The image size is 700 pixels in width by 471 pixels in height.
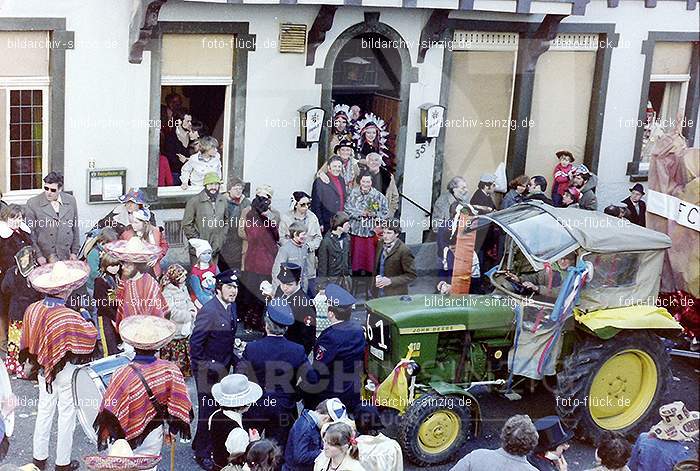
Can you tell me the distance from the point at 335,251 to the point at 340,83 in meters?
3.16

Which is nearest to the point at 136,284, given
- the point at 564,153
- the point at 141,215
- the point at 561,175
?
the point at 141,215

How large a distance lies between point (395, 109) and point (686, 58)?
16.9 ft

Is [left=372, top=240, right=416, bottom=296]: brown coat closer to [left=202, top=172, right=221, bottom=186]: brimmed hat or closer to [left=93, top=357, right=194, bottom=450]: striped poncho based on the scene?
[left=202, top=172, right=221, bottom=186]: brimmed hat

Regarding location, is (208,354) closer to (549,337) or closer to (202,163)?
(549,337)

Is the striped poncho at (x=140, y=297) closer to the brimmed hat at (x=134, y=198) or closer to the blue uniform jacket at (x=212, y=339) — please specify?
the blue uniform jacket at (x=212, y=339)

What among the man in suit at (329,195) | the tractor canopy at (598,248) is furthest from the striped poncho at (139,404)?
the man in suit at (329,195)

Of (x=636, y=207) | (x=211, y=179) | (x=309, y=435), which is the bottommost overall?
(x=309, y=435)

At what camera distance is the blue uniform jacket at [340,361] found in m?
8.70

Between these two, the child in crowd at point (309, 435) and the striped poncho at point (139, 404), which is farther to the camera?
the striped poncho at point (139, 404)

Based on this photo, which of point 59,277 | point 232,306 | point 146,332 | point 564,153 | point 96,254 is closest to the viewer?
point 146,332

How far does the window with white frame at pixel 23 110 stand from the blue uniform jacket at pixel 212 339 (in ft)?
13.6

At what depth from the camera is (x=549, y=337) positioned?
32.1 feet

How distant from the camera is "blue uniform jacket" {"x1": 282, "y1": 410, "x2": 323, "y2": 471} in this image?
7676mm

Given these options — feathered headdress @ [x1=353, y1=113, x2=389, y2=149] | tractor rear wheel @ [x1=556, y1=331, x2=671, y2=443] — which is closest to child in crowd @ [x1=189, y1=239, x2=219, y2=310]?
tractor rear wheel @ [x1=556, y1=331, x2=671, y2=443]
